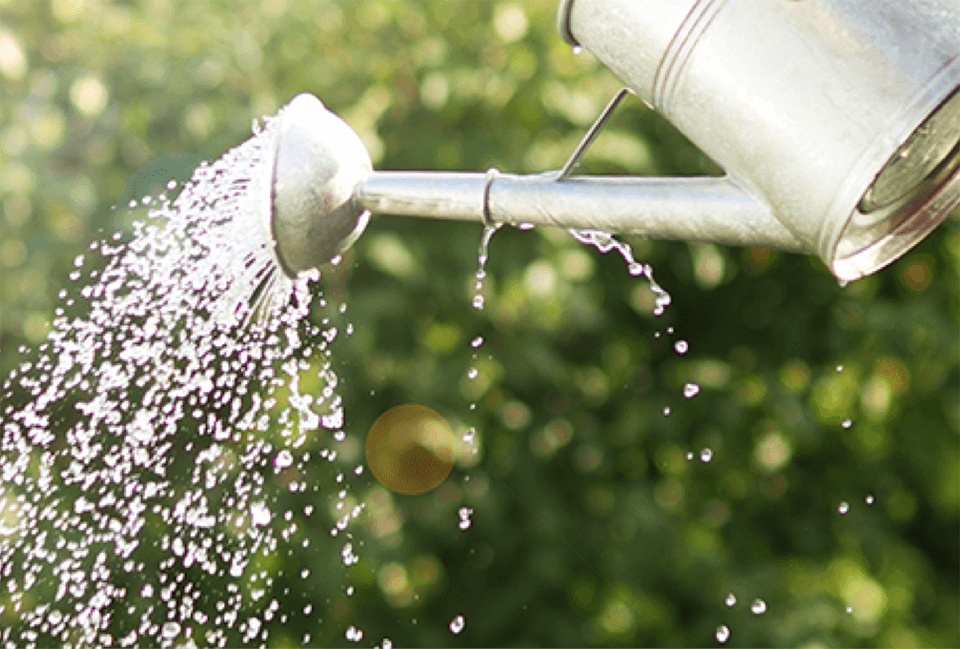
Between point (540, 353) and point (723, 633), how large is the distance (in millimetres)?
627

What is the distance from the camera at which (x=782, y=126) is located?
646 mm

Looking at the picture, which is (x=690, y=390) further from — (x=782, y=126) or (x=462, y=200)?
(x=782, y=126)

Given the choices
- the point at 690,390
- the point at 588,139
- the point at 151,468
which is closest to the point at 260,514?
the point at 151,468

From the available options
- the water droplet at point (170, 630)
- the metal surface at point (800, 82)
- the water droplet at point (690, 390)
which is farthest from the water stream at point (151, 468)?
the metal surface at point (800, 82)

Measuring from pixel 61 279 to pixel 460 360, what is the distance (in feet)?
2.85

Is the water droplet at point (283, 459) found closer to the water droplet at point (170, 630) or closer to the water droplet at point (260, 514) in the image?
the water droplet at point (260, 514)

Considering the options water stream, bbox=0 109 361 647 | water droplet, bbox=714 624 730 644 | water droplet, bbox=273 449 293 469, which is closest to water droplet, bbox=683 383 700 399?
water droplet, bbox=714 624 730 644

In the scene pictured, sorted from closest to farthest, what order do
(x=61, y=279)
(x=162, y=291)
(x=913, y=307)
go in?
(x=913, y=307) → (x=162, y=291) → (x=61, y=279)

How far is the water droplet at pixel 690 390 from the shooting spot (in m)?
1.53

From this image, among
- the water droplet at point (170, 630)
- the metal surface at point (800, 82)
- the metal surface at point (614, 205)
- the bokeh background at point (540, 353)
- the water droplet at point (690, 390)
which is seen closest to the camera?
the metal surface at point (800, 82)

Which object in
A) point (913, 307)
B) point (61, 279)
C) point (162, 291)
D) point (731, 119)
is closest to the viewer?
point (731, 119)

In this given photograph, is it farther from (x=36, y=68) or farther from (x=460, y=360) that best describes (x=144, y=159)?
(x=460, y=360)

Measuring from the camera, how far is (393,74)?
1.78 m

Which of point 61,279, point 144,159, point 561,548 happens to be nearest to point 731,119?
point 561,548
